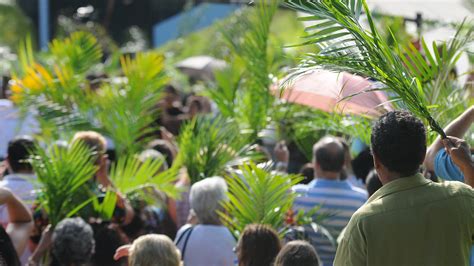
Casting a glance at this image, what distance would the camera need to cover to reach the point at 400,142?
344 centimetres

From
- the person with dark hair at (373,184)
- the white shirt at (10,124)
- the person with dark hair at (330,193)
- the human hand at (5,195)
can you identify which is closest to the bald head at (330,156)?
the person with dark hair at (330,193)

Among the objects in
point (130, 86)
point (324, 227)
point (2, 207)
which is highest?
point (130, 86)

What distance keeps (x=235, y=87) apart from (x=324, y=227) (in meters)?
2.65

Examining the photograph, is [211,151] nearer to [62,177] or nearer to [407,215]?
[62,177]

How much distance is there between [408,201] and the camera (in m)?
3.43

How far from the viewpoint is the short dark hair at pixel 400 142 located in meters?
3.44

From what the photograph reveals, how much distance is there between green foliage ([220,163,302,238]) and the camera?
6.03m

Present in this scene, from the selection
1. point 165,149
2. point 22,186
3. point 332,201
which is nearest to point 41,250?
point 22,186

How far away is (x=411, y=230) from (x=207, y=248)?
246cm

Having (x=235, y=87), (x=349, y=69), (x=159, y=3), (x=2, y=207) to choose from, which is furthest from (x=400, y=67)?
(x=159, y=3)

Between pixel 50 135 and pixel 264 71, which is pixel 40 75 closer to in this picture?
pixel 50 135

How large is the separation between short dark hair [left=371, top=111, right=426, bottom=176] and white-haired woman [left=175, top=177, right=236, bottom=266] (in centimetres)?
238

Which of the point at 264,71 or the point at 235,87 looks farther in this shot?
the point at 235,87

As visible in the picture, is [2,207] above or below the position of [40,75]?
below
